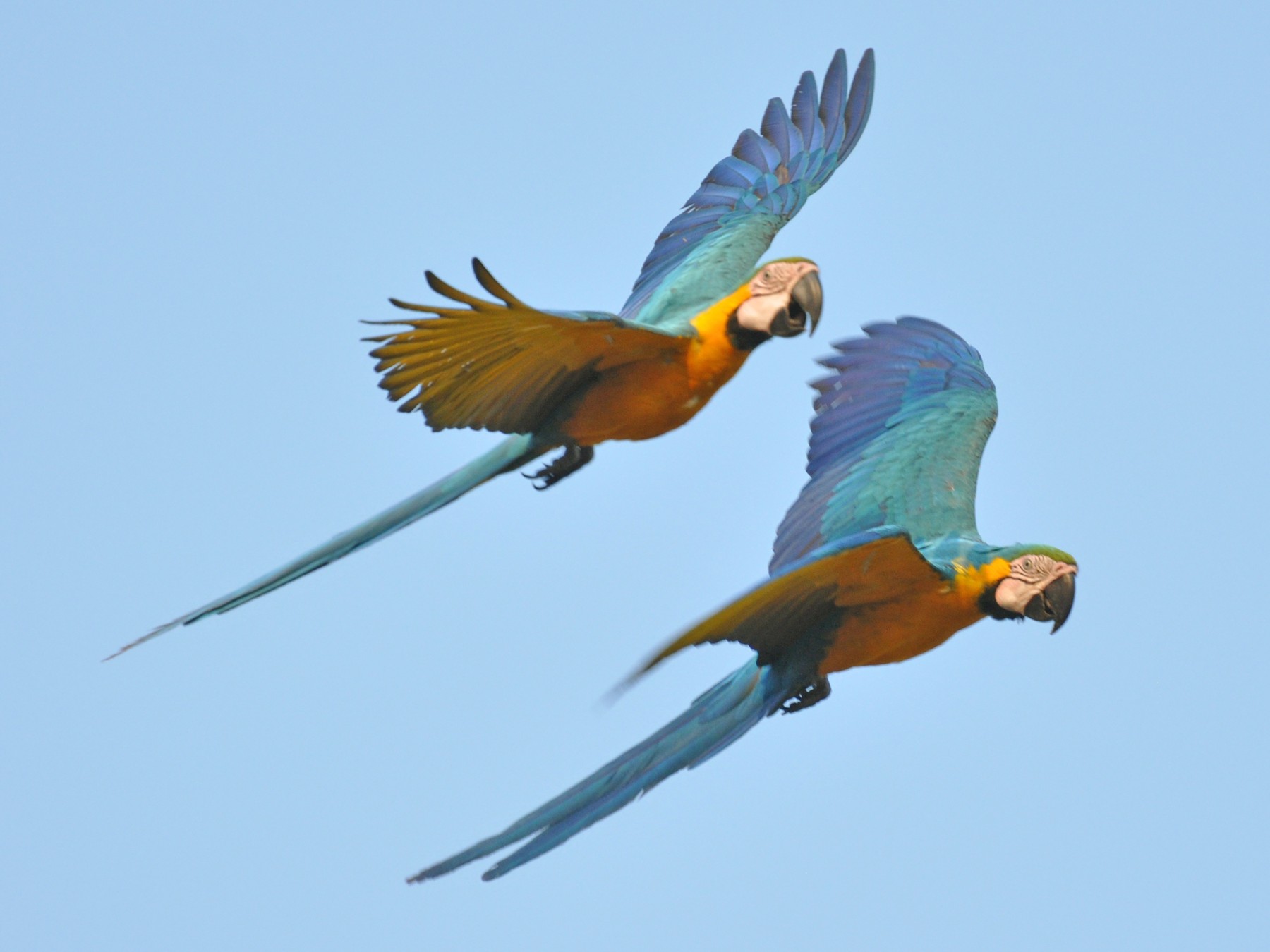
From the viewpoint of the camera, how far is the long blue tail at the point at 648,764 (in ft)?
26.8

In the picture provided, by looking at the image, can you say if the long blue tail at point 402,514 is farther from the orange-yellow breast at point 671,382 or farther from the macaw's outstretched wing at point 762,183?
the macaw's outstretched wing at point 762,183

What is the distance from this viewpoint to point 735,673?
29.0 ft

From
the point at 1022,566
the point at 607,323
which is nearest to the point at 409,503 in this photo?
the point at 607,323

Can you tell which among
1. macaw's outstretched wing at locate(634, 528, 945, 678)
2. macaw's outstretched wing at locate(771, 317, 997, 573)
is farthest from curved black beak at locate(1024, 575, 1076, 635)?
macaw's outstretched wing at locate(771, 317, 997, 573)

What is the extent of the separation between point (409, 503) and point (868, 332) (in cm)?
253

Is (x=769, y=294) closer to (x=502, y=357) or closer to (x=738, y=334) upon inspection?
(x=738, y=334)

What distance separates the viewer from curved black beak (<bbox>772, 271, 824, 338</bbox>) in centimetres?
879

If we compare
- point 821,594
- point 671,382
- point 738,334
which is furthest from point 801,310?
point 821,594

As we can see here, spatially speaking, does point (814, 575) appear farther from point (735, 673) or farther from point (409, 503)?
point (409, 503)

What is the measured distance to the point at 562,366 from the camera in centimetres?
873

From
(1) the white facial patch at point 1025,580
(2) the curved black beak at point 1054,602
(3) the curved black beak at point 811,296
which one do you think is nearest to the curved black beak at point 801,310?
(3) the curved black beak at point 811,296

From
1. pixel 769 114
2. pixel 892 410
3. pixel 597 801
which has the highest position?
pixel 769 114

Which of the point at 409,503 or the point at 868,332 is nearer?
the point at 409,503

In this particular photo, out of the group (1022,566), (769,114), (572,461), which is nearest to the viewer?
(1022,566)
